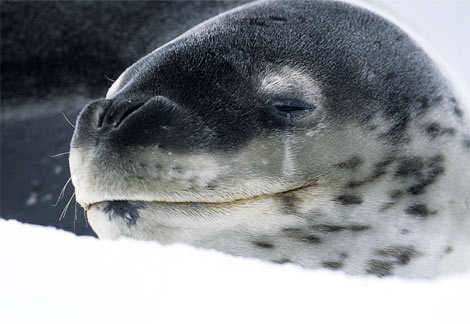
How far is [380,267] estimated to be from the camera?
3.21 ft

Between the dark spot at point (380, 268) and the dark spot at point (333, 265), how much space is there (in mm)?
43

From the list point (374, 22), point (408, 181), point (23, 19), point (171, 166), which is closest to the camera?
point (171, 166)

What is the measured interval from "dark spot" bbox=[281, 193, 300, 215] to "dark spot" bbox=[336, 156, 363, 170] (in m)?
0.08

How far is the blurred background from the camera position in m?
1.57

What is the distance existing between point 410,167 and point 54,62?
0.95 m

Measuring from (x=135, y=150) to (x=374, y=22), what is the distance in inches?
18.4

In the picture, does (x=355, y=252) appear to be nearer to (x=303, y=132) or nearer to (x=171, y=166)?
(x=303, y=132)

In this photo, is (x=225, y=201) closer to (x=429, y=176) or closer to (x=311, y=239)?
(x=311, y=239)

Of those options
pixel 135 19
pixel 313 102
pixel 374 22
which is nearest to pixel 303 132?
pixel 313 102

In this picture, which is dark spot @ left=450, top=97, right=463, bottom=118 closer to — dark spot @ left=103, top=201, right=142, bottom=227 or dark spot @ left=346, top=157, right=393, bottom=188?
dark spot @ left=346, top=157, right=393, bottom=188

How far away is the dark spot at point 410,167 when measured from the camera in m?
0.97

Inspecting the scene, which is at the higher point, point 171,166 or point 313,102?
point 313,102

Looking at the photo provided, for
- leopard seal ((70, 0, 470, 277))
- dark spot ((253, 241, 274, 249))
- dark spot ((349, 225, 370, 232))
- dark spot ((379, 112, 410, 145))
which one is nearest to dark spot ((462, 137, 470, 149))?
leopard seal ((70, 0, 470, 277))

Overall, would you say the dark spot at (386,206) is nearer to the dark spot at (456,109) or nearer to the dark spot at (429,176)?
the dark spot at (429,176)
